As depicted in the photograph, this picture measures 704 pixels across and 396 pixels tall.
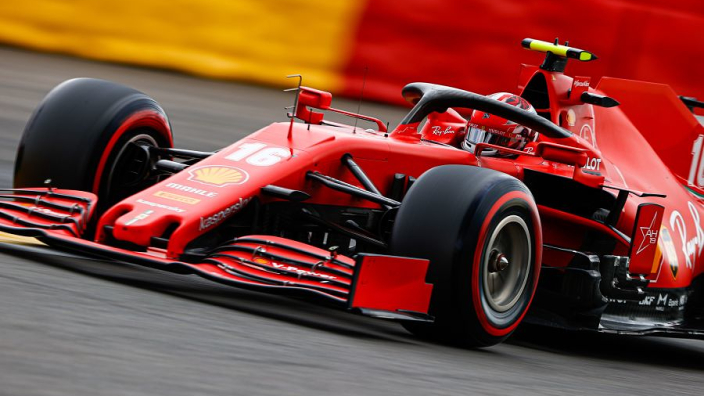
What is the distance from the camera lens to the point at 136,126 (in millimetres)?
6512

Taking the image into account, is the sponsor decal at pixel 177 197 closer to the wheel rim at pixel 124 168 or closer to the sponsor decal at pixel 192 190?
the sponsor decal at pixel 192 190

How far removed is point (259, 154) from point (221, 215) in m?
0.57

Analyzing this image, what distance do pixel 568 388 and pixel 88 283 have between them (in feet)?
6.94

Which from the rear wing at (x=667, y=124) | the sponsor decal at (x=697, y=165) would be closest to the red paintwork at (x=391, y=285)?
the rear wing at (x=667, y=124)

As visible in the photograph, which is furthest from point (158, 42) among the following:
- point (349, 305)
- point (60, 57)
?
point (349, 305)

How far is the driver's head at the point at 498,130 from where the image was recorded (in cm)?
683

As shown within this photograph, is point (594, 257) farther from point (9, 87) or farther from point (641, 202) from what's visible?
point (9, 87)

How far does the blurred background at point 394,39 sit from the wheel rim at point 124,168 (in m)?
7.26

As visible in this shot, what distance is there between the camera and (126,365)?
368cm

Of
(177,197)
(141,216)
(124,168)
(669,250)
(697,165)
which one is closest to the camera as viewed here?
(141,216)

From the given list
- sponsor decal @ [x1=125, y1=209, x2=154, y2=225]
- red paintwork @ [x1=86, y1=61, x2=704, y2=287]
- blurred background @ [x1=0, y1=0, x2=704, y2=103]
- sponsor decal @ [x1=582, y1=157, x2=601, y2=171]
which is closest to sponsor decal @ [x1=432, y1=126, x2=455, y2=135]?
red paintwork @ [x1=86, y1=61, x2=704, y2=287]

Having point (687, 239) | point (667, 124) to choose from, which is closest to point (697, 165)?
point (667, 124)

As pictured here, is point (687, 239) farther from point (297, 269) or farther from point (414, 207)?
point (297, 269)

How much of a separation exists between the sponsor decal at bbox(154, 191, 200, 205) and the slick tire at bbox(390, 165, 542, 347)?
997 mm
